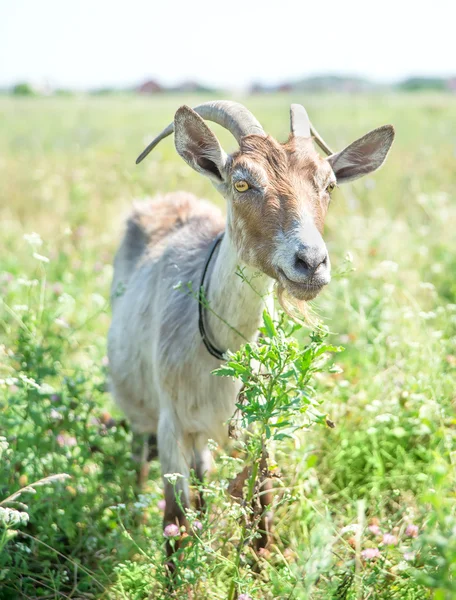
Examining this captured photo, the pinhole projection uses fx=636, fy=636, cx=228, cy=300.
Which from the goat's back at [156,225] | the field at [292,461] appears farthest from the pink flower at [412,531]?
the goat's back at [156,225]

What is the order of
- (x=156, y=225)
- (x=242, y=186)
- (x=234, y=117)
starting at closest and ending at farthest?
(x=242, y=186) → (x=234, y=117) → (x=156, y=225)

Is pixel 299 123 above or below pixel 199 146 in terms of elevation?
above

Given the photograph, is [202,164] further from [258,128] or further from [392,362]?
[392,362]

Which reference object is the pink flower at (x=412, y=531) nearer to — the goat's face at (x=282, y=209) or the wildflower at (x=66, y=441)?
the goat's face at (x=282, y=209)

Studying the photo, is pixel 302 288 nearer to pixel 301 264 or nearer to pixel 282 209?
pixel 301 264

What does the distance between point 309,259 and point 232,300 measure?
679 mm

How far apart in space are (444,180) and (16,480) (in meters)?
8.01

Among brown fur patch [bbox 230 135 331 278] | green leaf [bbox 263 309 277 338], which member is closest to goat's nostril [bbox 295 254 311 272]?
brown fur patch [bbox 230 135 331 278]

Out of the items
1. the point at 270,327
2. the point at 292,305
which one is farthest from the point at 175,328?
the point at 270,327

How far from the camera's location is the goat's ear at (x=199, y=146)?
2945mm

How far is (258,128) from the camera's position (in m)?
3.01

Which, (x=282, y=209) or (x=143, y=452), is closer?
(x=282, y=209)

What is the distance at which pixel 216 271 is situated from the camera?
10.5 ft

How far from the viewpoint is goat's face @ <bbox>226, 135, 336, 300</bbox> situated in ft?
8.22
